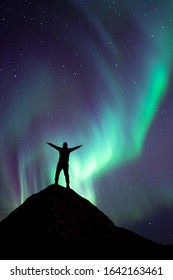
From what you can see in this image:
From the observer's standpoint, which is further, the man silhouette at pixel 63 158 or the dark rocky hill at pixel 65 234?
the man silhouette at pixel 63 158

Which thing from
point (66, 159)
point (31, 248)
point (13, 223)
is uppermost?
point (66, 159)

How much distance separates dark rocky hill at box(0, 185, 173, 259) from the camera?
14398 millimetres

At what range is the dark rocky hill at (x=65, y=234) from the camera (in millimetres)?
14398

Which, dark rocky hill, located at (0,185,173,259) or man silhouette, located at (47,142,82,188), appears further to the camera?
man silhouette, located at (47,142,82,188)

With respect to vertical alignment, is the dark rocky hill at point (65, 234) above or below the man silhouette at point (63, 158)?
below

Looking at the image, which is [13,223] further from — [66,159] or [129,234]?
[129,234]

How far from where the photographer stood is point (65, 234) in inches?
626

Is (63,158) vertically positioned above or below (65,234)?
above

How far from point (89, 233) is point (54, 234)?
102 inches

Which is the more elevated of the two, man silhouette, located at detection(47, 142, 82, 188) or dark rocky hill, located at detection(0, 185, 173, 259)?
man silhouette, located at detection(47, 142, 82, 188)

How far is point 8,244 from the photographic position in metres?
15.0
